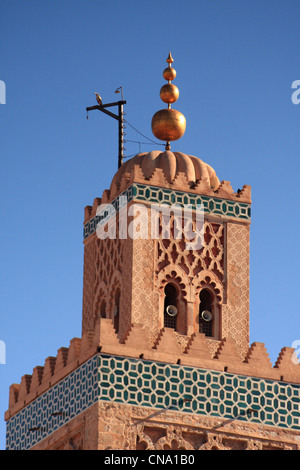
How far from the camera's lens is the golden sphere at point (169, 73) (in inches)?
1194

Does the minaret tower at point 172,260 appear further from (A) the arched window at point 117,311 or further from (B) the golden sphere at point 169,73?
(B) the golden sphere at point 169,73

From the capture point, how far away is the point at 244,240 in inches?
1142

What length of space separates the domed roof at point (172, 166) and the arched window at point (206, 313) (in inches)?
68.3

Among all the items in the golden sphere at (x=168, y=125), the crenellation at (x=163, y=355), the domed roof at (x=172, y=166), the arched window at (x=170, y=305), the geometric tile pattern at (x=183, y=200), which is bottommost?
the crenellation at (x=163, y=355)

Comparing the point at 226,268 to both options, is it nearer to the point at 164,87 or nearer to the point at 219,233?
the point at 219,233

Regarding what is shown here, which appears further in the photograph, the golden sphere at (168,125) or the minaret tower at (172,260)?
the golden sphere at (168,125)

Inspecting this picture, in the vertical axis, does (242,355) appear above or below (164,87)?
below

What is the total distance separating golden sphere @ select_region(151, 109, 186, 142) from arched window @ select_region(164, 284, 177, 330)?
2856 mm

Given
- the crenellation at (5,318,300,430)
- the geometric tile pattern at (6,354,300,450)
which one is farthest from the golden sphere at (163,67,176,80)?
the geometric tile pattern at (6,354,300,450)

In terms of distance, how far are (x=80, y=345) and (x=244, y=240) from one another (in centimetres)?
358

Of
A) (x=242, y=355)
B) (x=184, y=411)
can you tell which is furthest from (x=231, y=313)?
(x=184, y=411)

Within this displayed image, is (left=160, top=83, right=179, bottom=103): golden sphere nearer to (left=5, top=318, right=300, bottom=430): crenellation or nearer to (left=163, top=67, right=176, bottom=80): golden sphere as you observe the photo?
(left=163, top=67, right=176, bottom=80): golden sphere

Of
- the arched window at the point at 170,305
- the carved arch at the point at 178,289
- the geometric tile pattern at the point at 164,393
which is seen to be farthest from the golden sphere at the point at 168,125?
the geometric tile pattern at the point at 164,393
